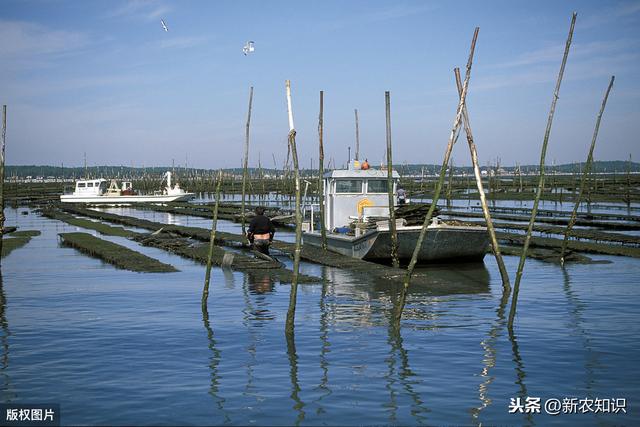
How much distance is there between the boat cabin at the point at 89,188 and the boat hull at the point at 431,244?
193ft

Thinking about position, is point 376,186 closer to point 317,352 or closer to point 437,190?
point 437,190

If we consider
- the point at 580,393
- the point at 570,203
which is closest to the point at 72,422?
the point at 580,393

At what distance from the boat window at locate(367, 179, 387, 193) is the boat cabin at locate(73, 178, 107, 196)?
57.2 metres

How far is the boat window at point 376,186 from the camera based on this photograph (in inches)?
1040

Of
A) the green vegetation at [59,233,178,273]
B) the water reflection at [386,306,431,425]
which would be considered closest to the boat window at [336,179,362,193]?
the green vegetation at [59,233,178,273]

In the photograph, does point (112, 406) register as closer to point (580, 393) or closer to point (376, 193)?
point (580, 393)

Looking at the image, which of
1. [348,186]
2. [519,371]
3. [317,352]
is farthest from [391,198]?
[519,371]

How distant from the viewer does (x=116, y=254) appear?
26.8 metres

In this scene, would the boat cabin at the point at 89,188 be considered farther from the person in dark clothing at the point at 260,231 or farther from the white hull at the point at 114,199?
the person in dark clothing at the point at 260,231

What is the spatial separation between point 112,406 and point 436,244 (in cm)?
1489

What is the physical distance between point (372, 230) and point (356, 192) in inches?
144

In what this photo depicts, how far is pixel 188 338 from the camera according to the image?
44.6 feet

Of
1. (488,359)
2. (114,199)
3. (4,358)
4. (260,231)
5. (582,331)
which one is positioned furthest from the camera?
(114,199)

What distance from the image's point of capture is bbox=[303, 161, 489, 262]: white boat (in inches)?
901
